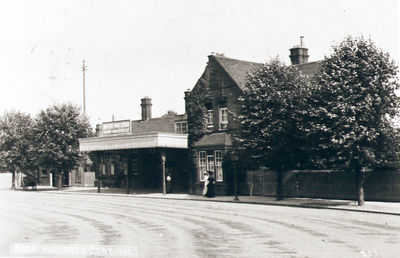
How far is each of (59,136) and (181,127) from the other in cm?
1134

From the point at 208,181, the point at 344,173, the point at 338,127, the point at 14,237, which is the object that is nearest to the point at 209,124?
the point at 208,181

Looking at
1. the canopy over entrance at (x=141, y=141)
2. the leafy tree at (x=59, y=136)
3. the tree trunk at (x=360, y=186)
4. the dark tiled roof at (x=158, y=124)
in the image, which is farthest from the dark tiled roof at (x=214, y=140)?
the leafy tree at (x=59, y=136)

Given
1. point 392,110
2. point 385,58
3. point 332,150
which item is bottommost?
point 332,150

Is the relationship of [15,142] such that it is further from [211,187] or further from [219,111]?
[211,187]

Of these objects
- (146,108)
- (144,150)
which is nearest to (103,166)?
(146,108)

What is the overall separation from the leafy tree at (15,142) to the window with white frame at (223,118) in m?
21.8

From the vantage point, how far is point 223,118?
3177cm

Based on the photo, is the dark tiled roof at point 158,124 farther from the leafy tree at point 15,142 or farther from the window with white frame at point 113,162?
the leafy tree at point 15,142

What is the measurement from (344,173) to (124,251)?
16.7 metres

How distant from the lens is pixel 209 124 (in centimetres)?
3231

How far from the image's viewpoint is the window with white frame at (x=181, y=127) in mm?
38906

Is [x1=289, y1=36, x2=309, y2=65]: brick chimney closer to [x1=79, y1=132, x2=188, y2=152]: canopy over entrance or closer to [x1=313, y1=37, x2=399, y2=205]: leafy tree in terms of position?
[x1=79, y1=132, x2=188, y2=152]: canopy over entrance

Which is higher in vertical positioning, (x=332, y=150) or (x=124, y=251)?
(x=332, y=150)

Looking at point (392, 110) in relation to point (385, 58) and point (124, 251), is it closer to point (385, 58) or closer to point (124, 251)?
point (385, 58)
